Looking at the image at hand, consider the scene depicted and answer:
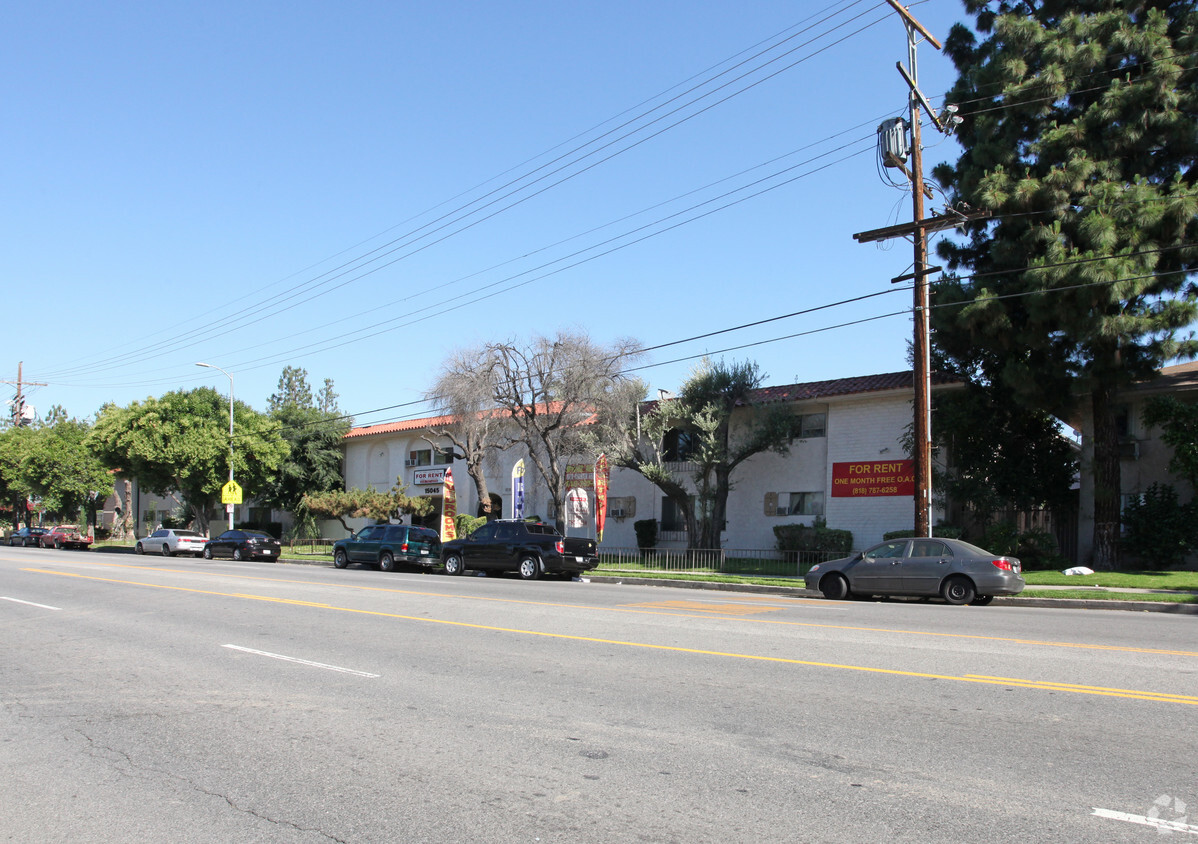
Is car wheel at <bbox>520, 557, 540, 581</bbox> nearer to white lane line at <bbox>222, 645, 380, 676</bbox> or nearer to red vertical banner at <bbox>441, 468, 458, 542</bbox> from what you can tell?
red vertical banner at <bbox>441, 468, 458, 542</bbox>

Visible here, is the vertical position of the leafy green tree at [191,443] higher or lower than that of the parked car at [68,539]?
higher

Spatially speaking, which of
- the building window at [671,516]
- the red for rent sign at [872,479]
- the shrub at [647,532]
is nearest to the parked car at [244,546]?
the shrub at [647,532]

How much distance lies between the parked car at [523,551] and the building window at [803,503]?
27.5 ft

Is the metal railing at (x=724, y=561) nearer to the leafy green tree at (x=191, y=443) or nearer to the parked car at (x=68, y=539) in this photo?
the leafy green tree at (x=191, y=443)

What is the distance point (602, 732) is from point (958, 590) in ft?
42.0

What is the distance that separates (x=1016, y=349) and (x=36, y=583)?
25505mm

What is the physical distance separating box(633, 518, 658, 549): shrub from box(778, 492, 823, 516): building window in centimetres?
543

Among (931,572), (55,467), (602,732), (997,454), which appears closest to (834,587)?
(931,572)

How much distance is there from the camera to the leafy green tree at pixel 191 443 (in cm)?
4669

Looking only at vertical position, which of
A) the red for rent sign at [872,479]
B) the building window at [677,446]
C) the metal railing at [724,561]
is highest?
the building window at [677,446]

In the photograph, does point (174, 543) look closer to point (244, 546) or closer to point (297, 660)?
point (244, 546)

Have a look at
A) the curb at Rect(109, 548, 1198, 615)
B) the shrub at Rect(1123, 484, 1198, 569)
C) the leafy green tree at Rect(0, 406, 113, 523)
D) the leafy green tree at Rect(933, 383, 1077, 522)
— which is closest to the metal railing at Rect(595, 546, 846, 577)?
the curb at Rect(109, 548, 1198, 615)

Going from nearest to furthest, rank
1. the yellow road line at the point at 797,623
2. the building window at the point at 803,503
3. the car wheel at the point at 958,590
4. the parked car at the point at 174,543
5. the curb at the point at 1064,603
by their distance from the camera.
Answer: the yellow road line at the point at 797,623 < the curb at the point at 1064,603 < the car wheel at the point at 958,590 < the building window at the point at 803,503 < the parked car at the point at 174,543

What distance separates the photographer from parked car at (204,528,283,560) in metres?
38.4
